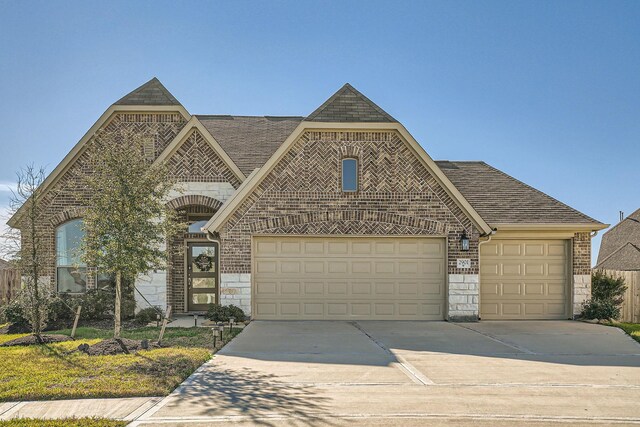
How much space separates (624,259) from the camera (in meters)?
33.2

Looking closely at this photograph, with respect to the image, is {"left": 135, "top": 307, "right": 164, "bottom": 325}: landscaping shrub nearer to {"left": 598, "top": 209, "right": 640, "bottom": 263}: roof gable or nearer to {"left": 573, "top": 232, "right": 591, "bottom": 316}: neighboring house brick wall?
{"left": 573, "top": 232, "right": 591, "bottom": 316}: neighboring house brick wall

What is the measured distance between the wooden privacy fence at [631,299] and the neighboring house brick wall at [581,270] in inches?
66.2

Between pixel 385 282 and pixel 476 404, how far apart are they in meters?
8.69

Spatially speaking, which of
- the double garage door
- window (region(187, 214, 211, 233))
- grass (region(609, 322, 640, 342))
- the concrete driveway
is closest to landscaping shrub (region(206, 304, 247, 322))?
the double garage door

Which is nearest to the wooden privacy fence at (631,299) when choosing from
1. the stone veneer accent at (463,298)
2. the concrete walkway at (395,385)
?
the stone veneer accent at (463,298)

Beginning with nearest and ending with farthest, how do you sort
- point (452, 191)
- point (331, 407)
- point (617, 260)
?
point (331, 407)
point (452, 191)
point (617, 260)

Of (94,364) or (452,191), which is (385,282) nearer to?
(452,191)

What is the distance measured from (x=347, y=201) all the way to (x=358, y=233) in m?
0.94

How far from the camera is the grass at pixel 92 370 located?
7445mm

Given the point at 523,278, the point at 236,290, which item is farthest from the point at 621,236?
the point at 236,290

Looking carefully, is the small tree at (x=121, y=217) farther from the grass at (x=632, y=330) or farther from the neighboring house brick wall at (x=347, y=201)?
the grass at (x=632, y=330)

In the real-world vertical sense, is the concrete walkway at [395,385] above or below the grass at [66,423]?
below

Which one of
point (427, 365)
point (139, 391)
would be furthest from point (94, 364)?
point (427, 365)

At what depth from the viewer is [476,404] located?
7.06 m
